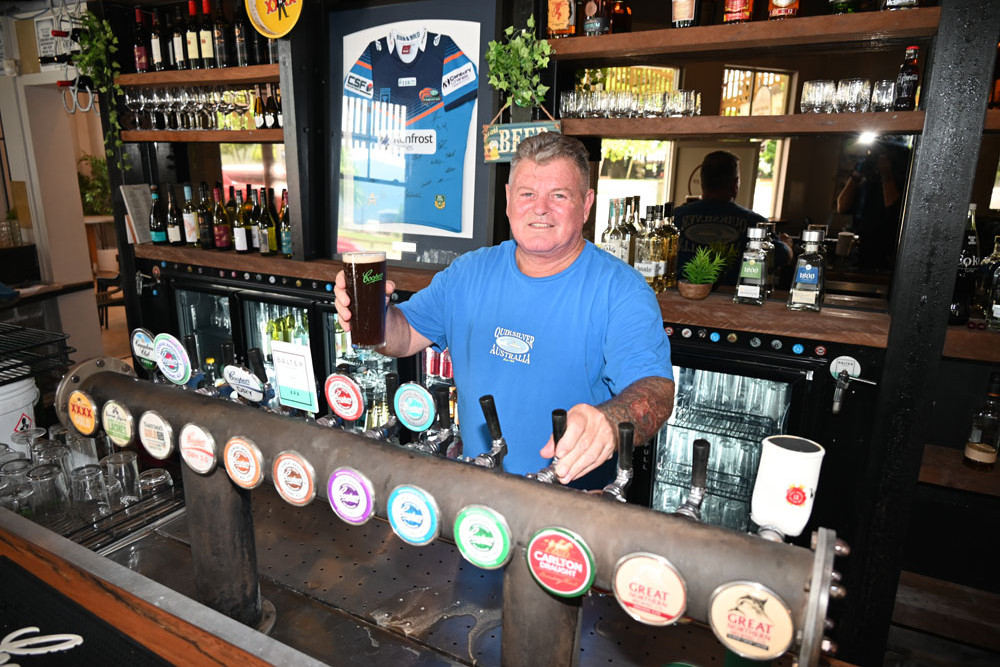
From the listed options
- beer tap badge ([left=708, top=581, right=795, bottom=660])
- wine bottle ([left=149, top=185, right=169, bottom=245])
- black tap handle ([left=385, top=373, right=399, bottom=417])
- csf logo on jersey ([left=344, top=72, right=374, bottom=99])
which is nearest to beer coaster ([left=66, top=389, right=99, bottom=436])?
black tap handle ([left=385, top=373, right=399, bottom=417])

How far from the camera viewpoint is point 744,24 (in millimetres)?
2307

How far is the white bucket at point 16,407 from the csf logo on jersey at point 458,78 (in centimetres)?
210

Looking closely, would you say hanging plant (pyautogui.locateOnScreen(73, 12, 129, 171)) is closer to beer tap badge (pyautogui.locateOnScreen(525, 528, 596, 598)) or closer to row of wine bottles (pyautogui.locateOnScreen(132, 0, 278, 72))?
row of wine bottles (pyautogui.locateOnScreen(132, 0, 278, 72))

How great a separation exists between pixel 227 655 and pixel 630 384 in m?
0.93

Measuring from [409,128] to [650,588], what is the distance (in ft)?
9.38

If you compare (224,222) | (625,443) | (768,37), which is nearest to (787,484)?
(625,443)

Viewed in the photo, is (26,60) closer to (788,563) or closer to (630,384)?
(630,384)

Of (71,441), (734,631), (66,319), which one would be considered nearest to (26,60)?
(66,319)

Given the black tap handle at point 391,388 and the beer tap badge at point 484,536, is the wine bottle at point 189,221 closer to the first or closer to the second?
the black tap handle at point 391,388

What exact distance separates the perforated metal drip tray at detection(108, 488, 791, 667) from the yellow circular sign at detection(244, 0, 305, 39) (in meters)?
2.31

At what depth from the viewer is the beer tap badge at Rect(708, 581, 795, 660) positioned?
0.77 meters

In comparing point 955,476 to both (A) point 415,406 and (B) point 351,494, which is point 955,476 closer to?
(A) point 415,406

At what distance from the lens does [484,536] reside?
93 centimetres

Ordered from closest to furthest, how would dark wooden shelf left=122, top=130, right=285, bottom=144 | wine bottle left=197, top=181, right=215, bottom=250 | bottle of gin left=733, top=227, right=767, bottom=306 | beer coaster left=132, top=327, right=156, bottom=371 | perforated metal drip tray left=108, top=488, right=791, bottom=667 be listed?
perforated metal drip tray left=108, top=488, right=791, bottom=667 → beer coaster left=132, top=327, right=156, bottom=371 → bottle of gin left=733, top=227, right=767, bottom=306 → dark wooden shelf left=122, top=130, right=285, bottom=144 → wine bottle left=197, top=181, right=215, bottom=250
